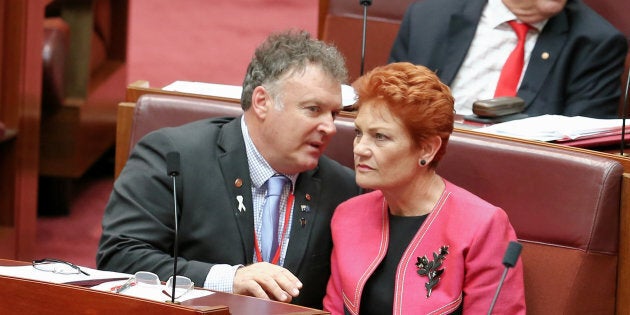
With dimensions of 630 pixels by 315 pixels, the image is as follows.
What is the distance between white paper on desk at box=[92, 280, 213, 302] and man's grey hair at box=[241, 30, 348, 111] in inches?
17.6

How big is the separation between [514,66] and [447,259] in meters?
0.77

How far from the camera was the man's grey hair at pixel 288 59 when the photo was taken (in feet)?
5.78

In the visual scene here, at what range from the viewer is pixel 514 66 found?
7.47ft

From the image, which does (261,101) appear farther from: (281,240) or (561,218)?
(561,218)

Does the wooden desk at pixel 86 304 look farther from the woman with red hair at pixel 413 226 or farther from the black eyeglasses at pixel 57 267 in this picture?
the woman with red hair at pixel 413 226

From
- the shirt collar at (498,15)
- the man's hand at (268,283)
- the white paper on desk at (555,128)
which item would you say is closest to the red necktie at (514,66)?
the shirt collar at (498,15)

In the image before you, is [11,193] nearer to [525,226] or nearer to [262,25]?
[525,226]

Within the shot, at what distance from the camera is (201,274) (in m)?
1.67

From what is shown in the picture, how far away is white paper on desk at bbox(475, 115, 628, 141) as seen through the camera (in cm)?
180

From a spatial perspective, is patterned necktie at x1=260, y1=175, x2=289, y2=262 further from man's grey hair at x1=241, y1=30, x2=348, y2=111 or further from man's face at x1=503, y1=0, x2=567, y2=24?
man's face at x1=503, y1=0, x2=567, y2=24

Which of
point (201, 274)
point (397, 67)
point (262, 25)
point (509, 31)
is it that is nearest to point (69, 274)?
point (201, 274)

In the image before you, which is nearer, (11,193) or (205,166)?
(205,166)

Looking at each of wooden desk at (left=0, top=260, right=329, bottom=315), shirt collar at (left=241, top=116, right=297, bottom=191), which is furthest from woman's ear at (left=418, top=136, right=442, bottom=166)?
wooden desk at (left=0, top=260, right=329, bottom=315)

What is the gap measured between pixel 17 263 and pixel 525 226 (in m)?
0.71
